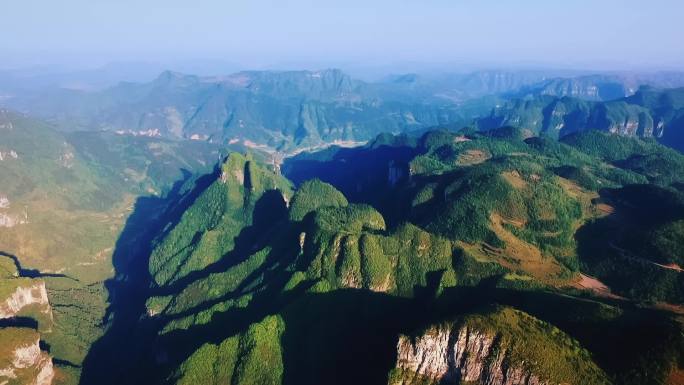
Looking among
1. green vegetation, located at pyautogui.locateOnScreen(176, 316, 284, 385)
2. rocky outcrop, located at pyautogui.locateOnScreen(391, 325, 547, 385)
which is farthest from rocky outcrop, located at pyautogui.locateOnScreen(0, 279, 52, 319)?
rocky outcrop, located at pyautogui.locateOnScreen(391, 325, 547, 385)

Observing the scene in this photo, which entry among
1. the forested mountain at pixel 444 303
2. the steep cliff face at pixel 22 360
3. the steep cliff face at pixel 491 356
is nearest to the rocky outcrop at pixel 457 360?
the steep cliff face at pixel 491 356

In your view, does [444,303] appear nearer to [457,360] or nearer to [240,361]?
[457,360]

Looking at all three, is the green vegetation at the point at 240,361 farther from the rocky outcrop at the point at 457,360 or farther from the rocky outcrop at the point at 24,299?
the rocky outcrop at the point at 24,299

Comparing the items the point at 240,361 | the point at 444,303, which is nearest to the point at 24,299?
the point at 240,361

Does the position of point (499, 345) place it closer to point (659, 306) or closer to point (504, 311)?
point (504, 311)

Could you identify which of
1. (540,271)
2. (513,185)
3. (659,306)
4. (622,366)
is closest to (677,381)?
(622,366)

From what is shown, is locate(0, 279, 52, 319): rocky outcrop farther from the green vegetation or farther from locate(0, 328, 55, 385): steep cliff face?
the green vegetation
